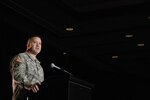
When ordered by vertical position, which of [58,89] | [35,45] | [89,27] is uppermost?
[89,27]

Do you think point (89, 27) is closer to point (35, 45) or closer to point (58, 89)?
point (35, 45)

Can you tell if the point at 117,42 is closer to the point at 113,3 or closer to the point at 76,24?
the point at 76,24

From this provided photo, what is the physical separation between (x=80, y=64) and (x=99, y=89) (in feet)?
4.67

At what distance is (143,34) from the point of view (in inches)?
347

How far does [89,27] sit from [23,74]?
6.10 m

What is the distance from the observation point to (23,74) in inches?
100

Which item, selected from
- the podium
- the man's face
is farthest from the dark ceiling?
the podium

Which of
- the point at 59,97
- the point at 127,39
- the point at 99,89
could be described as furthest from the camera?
the point at 99,89

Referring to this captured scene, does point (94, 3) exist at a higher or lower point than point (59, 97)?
higher

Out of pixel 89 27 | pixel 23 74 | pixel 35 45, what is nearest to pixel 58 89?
pixel 23 74

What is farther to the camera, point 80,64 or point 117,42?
point 80,64

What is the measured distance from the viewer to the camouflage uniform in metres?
2.49

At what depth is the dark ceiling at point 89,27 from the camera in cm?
752

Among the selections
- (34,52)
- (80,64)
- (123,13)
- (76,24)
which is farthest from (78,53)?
(34,52)
